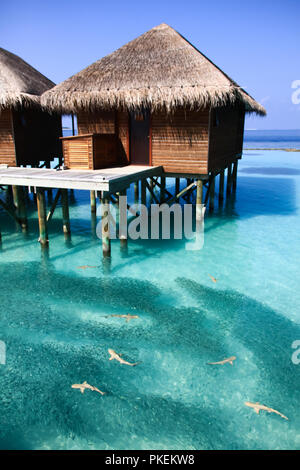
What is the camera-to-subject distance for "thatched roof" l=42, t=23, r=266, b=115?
10281mm

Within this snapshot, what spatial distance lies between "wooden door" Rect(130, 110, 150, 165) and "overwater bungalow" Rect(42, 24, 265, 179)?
1.5 inches

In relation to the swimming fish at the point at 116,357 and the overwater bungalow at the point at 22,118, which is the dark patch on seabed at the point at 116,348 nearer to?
the swimming fish at the point at 116,357

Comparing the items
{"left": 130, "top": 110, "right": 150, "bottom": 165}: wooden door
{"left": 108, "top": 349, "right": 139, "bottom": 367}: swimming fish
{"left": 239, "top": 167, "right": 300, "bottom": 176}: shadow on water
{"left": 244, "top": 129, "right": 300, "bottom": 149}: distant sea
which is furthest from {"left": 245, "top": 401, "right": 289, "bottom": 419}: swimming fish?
{"left": 244, "top": 129, "right": 300, "bottom": 149}: distant sea

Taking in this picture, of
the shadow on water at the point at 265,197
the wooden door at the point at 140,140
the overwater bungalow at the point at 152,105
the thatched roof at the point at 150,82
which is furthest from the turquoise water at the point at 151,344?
the shadow on water at the point at 265,197

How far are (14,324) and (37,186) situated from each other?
4139mm

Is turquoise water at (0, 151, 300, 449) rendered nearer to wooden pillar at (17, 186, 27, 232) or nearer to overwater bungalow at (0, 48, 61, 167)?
wooden pillar at (17, 186, 27, 232)

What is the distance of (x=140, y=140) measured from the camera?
12977 mm

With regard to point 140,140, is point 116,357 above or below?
below

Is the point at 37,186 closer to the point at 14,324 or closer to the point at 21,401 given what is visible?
the point at 14,324

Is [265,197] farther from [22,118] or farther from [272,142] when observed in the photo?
[272,142]

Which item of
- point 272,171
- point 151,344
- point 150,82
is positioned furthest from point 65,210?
point 272,171

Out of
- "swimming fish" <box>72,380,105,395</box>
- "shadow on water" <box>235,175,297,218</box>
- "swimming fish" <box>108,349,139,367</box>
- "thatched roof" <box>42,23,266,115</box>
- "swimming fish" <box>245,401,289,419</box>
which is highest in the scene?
"thatched roof" <box>42,23,266,115</box>

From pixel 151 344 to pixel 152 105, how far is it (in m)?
7.68
